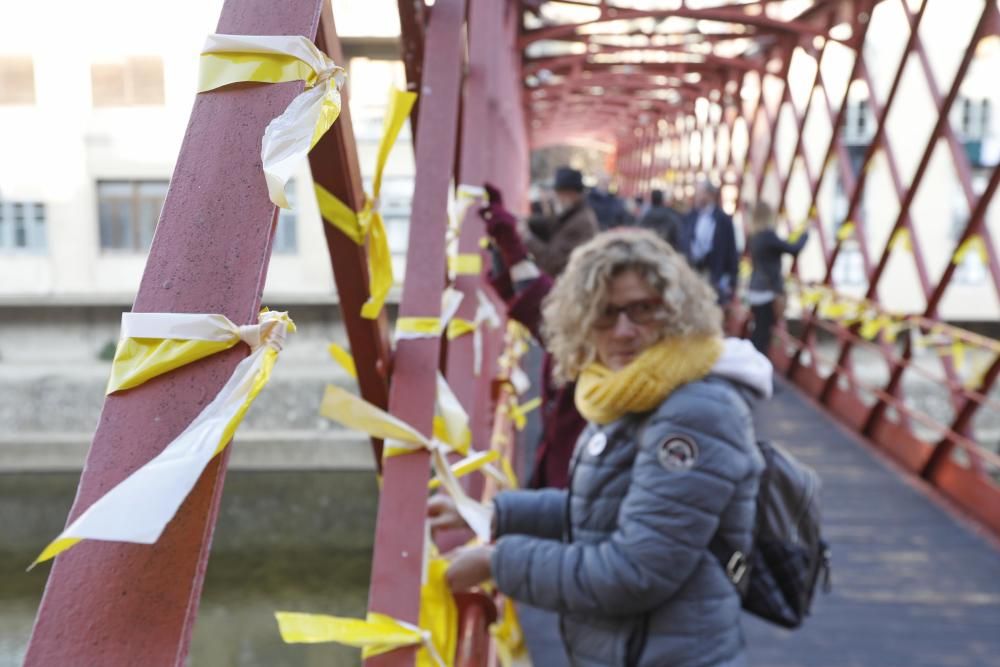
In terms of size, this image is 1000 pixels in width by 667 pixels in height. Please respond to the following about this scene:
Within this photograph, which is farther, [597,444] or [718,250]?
[718,250]

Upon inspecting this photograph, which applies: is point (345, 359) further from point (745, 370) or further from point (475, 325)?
point (475, 325)

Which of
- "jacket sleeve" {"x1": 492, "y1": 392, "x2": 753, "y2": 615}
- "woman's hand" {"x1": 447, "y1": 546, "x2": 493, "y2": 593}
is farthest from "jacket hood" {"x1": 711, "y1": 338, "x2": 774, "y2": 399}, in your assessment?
"woman's hand" {"x1": 447, "y1": 546, "x2": 493, "y2": 593}

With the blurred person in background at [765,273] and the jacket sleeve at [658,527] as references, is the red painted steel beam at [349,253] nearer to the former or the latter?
the jacket sleeve at [658,527]

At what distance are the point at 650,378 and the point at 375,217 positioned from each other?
0.59 meters

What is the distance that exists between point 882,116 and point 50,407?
53.8ft

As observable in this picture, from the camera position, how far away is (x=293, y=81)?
105cm

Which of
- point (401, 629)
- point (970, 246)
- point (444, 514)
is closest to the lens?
point (401, 629)

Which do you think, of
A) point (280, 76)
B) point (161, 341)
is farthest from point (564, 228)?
point (161, 341)

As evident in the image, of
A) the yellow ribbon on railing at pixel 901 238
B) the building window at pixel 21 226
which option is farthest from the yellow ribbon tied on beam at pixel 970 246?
the building window at pixel 21 226

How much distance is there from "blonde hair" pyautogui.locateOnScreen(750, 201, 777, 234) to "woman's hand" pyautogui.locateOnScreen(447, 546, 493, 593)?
5956 mm

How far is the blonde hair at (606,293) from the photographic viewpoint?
74.5 inches

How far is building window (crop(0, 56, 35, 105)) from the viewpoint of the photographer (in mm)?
21359

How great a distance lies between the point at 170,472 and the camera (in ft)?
2.72

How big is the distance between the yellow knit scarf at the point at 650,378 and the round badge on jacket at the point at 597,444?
29mm
